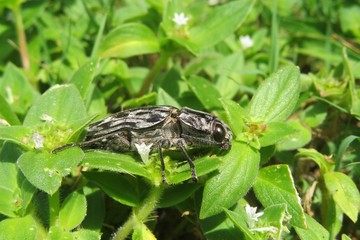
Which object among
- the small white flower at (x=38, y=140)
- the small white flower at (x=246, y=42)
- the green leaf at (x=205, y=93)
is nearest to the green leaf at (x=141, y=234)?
the small white flower at (x=38, y=140)

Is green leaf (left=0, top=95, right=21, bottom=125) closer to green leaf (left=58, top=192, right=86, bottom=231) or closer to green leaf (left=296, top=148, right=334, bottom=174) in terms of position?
green leaf (left=58, top=192, right=86, bottom=231)

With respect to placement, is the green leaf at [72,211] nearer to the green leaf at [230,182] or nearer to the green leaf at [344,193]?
the green leaf at [230,182]

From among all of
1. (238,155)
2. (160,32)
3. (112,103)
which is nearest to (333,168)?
(238,155)

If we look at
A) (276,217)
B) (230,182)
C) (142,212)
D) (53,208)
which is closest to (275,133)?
(230,182)

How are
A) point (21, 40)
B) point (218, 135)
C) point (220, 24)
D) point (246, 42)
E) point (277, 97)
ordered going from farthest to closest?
point (246, 42) < point (21, 40) < point (220, 24) < point (277, 97) < point (218, 135)

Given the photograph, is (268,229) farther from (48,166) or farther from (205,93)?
(205,93)

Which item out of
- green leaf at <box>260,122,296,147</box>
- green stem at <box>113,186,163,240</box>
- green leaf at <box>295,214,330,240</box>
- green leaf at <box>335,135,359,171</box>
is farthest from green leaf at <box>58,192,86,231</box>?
green leaf at <box>335,135,359,171</box>
